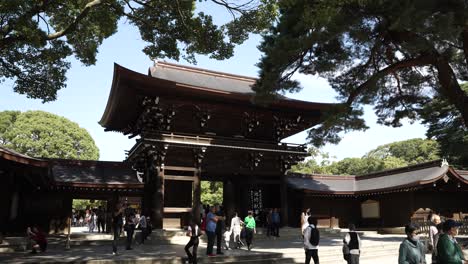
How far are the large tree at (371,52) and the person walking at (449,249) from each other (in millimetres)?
6933

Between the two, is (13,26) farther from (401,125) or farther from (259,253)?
(401,125)

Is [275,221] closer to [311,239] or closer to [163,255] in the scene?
[163,255]

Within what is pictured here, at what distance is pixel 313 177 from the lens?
95.9 ft

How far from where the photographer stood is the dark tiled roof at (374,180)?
24.8 metres

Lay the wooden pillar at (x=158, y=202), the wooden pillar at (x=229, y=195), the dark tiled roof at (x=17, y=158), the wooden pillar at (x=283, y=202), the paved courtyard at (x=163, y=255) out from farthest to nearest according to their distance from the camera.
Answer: the wooden pillar at (x=229, y=195)
the wooden pillar at (x=283, y=202)
the wooden pillar at (x=158, y=202)
the dark tiled roof at (x=17, y=158)
the paved courtyard at (x=163, y=255)

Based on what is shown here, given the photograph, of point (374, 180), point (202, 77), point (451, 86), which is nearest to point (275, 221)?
point (451, 86)

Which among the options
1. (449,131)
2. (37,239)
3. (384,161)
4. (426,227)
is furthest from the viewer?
(384,161)

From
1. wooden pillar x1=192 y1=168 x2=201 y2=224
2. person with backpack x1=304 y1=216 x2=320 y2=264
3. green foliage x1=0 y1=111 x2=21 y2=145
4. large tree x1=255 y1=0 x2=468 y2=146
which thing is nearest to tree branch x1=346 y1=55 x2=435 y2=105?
large tree x1=255 y1=0 x2=468 y2=146

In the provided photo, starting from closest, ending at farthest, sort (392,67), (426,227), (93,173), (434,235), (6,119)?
(434,235) < (392,67) < (426,227) < (93,173) < (6,119)

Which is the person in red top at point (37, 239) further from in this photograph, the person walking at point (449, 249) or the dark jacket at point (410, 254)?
the person walking at point (449, 249)

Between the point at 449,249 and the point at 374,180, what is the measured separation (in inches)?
1012

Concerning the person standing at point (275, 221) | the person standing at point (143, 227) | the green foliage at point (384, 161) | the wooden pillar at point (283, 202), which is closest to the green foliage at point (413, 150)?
the green foliage at point (384, 161)

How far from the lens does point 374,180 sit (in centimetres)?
2975

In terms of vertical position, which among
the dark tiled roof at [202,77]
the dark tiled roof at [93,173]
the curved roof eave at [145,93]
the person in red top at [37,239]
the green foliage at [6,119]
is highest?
the green foliage at [6,119]
